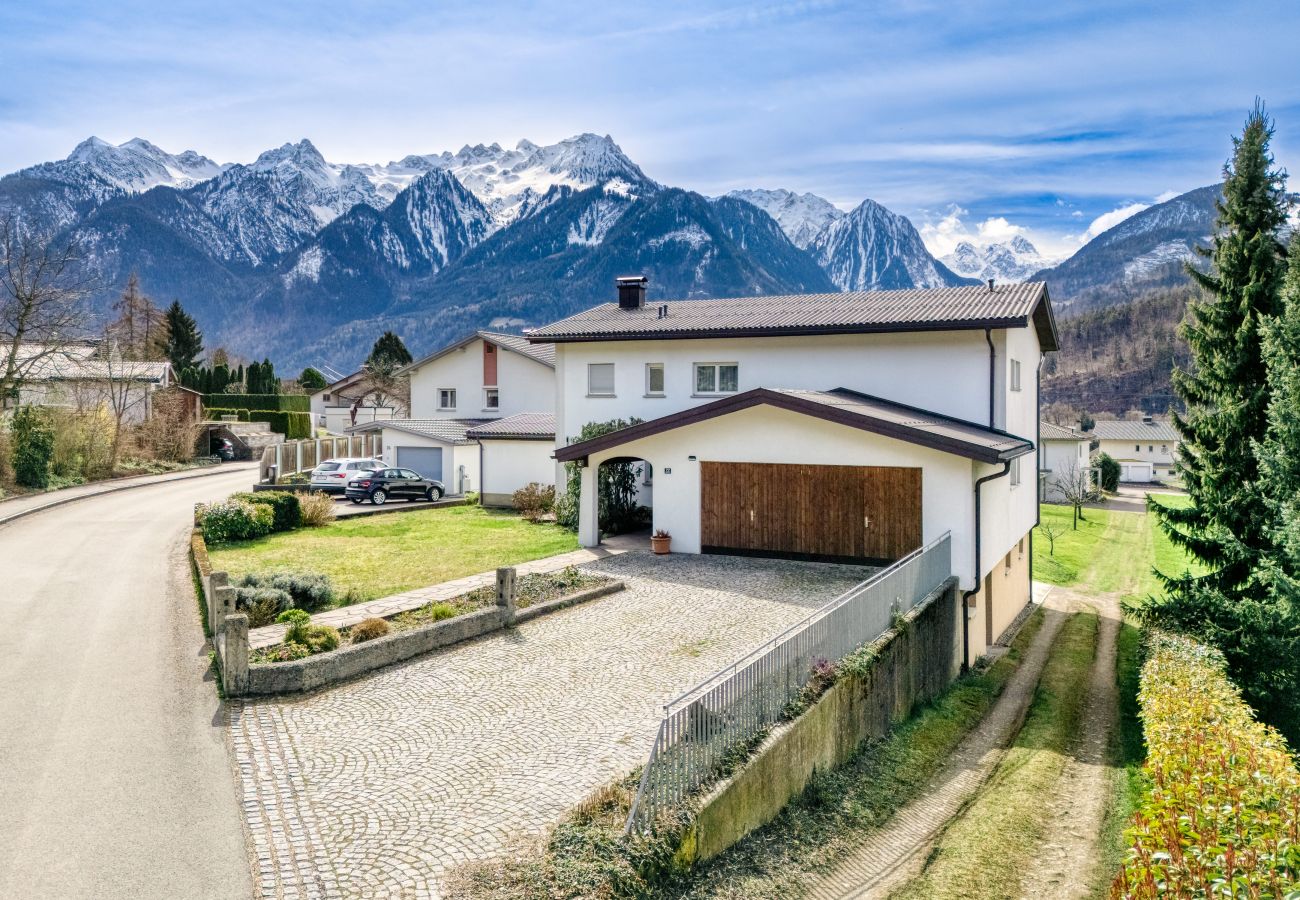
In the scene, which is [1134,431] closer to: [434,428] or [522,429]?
[434,428]

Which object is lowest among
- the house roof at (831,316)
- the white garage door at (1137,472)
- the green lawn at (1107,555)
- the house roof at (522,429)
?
the green lawn at (1107,555)

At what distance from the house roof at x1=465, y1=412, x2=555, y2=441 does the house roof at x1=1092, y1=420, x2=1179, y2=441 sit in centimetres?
8354

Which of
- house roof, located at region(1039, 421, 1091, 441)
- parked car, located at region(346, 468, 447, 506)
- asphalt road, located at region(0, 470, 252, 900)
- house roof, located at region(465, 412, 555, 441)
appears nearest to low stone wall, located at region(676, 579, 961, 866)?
asphalt road, located at region(0, 470, 252, 900)

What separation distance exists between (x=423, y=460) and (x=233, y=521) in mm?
13543

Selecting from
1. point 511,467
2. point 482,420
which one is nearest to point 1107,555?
point 511,467

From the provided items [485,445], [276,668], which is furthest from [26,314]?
[276,668]

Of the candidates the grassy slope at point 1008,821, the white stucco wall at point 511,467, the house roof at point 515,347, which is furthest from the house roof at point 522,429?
the grassy slope at point 1008,821

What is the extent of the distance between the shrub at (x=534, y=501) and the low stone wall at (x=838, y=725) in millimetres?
14902

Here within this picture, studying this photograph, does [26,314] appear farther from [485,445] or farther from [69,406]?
[485,445]

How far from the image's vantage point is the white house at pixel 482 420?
31.8 metres

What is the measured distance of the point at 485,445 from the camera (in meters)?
32.1

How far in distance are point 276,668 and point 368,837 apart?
4.32 metres

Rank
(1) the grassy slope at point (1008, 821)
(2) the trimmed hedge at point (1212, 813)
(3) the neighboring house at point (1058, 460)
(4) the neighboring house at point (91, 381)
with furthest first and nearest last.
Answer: (3) the neighboring house at point (1058, 460) < (4) the neighboring house at point (91, 381) < (1) the grassy slope at point (1008, 821) < (2) the trimmed hedge at point (1212, 813)

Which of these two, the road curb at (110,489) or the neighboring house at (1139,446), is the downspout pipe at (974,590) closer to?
the road curb at (110,489)
